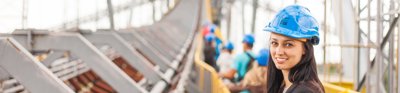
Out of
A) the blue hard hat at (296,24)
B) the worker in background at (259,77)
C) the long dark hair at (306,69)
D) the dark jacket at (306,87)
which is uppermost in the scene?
the blue hard hat at (296,24)

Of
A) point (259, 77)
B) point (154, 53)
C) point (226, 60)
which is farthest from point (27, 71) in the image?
point (226, 60)

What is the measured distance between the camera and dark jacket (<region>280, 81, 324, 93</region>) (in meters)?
Answer: 1.80

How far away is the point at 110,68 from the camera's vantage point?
4.24 meters

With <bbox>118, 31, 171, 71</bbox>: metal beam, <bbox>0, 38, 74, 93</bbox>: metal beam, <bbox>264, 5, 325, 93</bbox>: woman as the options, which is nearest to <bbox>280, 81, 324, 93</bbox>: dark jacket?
<bbox>264, 5, 325, 93</bbox>: woman

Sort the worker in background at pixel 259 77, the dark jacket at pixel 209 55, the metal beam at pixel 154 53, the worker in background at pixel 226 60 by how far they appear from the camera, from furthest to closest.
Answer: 1. the dark jacket at pixel 209 55
2. the worker in background at pixel 226 60
3. the metal beam at pixel 154 53
4. the worker in background at pixel 259 77

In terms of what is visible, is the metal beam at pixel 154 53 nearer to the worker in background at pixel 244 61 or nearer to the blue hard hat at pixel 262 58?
the worker in background at pixel 244 61

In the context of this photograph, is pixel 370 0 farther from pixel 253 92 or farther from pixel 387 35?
pixel 253 92

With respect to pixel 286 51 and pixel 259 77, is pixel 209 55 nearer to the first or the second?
pixel 259 77

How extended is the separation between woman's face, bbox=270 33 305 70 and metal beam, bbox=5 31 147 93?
89.9 inches

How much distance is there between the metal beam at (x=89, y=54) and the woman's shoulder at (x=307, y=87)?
7.85 feet

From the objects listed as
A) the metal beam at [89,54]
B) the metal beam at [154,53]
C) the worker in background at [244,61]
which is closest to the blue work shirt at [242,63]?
the worker in background at [244,61]

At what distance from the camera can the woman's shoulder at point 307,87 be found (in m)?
1.80

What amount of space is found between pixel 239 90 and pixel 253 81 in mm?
481

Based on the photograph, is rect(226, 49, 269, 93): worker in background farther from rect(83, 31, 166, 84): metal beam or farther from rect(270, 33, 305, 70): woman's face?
rect(270, 33, 305, 70): woman's face
